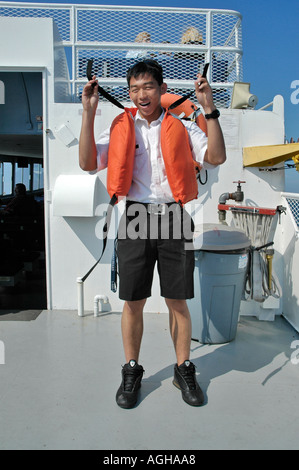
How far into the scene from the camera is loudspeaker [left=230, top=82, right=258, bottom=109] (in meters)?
3.85

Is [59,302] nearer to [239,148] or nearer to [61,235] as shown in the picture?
[61,235]

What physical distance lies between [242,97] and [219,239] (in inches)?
67.1

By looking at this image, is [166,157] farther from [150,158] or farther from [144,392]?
[144,392]

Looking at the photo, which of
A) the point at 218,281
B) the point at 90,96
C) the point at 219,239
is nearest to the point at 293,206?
the point at 219,239

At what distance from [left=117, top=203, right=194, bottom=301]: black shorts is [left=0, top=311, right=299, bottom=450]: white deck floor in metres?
0.68

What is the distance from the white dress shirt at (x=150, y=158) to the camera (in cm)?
224

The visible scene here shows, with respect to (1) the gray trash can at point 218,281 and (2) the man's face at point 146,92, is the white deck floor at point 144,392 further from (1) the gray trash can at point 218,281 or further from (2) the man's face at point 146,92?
(2) the man's face at point 146,92

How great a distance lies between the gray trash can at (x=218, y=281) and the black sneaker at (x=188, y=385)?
84 cm

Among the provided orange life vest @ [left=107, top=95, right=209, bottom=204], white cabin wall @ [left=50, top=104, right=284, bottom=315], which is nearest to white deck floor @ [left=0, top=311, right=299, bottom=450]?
white cabin wall @ [left=50, top=104, right=284, bottom=315]

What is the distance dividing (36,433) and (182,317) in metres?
1.04

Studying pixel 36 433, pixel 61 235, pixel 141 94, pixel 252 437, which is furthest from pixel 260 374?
pixel 61 235

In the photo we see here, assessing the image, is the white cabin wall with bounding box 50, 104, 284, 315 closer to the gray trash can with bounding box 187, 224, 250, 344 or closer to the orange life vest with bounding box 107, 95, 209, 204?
the gray trash can with bounding box 187, 224, 250, 344

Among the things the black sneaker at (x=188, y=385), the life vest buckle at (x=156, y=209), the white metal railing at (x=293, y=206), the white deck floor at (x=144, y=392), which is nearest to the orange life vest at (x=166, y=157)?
the life vest buckle at (x=156, y=209)

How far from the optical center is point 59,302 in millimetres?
3947
